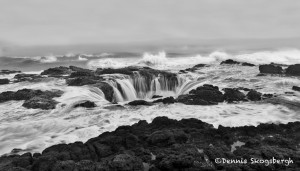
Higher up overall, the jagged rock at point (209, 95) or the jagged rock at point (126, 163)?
the jagged rock at point (209, 95)

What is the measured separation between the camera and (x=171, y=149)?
7875 millimetres

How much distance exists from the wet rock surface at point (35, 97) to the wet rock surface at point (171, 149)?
576cm

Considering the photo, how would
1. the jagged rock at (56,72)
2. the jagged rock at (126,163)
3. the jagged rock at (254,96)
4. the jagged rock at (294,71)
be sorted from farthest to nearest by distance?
the jagged rock at (56,72) → the jagged rock at (294,71) → the jagged rock at (254,96) → the jagged rock at (126,163)

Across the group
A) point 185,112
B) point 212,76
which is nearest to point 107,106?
point 185,112

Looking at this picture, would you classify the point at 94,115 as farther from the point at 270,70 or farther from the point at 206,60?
the point at 206,60

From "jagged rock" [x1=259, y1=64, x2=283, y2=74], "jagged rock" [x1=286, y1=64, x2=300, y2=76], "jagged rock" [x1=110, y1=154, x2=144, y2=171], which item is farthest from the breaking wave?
"jagged rock" [x1=110, y1=154, x2=144, y2=171]

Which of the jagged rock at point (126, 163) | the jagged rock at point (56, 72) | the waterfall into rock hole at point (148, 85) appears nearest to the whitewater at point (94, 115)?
the waterfall into rock hole at point (148, 85)

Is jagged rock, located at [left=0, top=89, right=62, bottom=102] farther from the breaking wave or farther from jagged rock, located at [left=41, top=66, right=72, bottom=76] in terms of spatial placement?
the breaking wave

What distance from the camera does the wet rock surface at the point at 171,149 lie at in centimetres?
681

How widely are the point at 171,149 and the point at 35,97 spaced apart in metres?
9.53

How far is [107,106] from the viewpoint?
44.3ft

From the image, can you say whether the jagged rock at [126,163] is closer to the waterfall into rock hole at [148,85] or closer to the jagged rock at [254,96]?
the jagged rock at [254,96]

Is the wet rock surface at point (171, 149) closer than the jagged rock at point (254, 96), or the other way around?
the wet rock surface at point (171, 149)

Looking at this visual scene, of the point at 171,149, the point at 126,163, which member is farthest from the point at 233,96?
the point at 126,163
